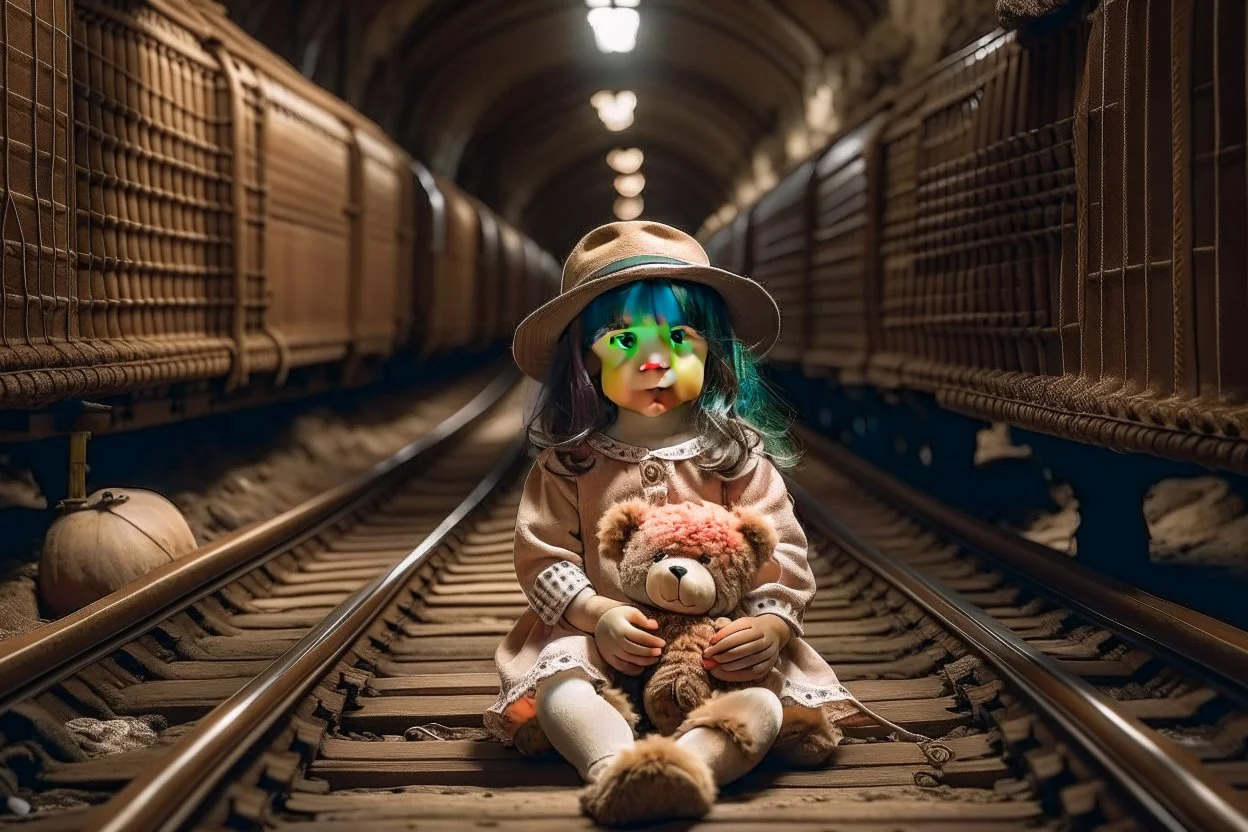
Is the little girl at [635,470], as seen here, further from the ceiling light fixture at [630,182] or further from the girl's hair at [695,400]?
the ceiling light fixture at [630,182]

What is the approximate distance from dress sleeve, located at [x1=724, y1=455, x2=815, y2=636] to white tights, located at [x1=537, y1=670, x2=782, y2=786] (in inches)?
9.2

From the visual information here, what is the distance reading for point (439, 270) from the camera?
15250mm

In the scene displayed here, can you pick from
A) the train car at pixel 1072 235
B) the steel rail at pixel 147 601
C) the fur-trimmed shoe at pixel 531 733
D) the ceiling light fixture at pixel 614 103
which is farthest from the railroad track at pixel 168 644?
the ceiling light fixture at pixel 614 103

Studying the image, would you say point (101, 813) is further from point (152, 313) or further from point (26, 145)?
point (152, 313)

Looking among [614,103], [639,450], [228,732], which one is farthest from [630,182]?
[228,732]

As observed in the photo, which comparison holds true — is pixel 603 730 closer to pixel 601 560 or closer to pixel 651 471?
pixel 601 560

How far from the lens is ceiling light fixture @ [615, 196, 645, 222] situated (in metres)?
38.2

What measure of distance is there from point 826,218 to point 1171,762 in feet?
26.5

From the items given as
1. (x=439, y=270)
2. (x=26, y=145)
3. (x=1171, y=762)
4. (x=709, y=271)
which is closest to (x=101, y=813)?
(x=709, y=271)

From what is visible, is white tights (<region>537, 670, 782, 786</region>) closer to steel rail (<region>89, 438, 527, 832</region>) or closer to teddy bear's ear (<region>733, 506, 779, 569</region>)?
teddy bear's ear (<region>733, 506, 779, 569</region>)

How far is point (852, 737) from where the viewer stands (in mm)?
3475

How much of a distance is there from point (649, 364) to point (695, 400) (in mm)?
235

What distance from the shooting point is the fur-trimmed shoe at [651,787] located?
2.59m

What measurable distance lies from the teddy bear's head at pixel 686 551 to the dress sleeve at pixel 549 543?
0.47ft
